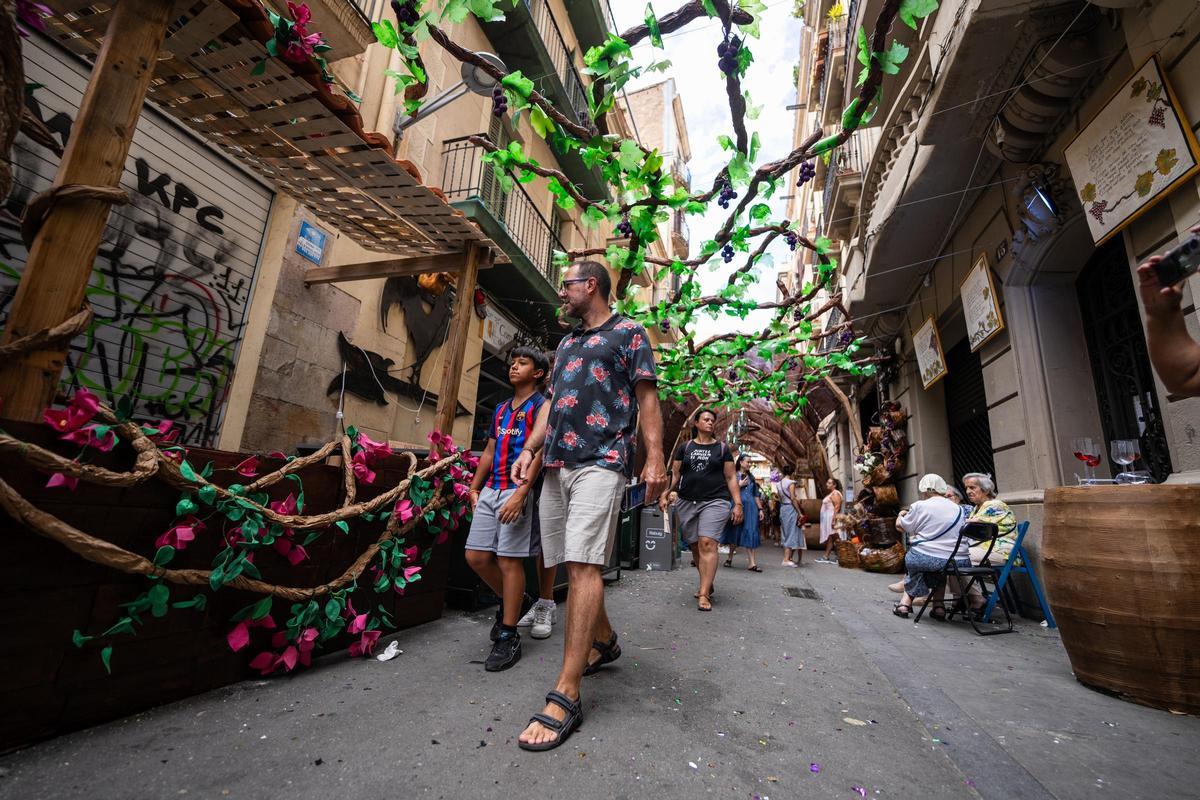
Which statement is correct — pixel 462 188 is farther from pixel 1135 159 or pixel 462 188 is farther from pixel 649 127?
pixel 649 127

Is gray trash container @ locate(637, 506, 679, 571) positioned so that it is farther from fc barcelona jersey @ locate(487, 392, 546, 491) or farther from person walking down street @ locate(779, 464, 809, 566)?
fc barcelona jersey @ locate(487, 392, 546, 491)

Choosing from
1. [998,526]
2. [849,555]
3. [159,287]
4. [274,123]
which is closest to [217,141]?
[274,123]

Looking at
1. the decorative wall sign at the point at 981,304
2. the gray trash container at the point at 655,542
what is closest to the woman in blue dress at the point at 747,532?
the gray trash container at the point at 655,542

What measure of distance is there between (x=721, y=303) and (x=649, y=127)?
1895cm

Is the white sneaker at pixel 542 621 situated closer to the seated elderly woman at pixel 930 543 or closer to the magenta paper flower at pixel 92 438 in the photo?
the magenta paper flower at pixel 92 438

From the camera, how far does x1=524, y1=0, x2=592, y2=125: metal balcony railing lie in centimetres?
1028

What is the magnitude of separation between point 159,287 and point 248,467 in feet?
11.6

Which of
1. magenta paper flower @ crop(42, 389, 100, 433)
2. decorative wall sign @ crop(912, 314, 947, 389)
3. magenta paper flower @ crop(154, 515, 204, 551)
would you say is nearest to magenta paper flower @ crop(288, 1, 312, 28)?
magenta paper flower @ crop(42, 389, 100, 433)

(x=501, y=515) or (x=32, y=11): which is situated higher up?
(x=32, y=11)

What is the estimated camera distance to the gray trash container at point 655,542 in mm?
7246

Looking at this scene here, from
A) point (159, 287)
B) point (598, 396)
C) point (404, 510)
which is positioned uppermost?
point (159, 287)

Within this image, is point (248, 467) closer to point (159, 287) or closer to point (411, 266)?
point (411, 266)

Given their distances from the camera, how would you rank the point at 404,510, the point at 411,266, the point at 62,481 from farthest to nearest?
1. the point at 411,266
2. the point at 404,510
3. the point at 62,481

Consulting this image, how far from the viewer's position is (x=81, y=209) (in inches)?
79.2
